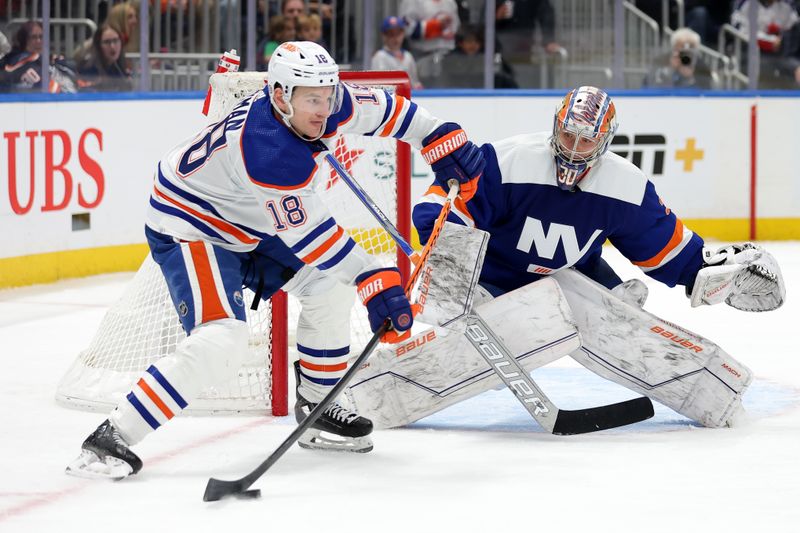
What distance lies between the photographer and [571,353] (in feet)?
11.8

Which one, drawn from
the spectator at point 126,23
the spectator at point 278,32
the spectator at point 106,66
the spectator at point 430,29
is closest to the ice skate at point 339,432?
the spectator at point 106,66

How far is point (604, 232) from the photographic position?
11.8 ft

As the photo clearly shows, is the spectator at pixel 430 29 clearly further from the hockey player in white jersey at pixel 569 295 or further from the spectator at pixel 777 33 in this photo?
the hockey player in white jersey at pixel 569 295

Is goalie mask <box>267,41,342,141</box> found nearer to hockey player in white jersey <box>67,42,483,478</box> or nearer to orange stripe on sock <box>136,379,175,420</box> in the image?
hockey player in white jersey <box>67,42,483,478</box>

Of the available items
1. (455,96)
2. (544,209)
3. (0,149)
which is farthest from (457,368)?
(455,96)

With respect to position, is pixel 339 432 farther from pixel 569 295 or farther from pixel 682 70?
pixel 682 70

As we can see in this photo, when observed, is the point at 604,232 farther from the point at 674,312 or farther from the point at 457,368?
the point at 674,312

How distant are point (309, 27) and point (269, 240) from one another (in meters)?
4.01

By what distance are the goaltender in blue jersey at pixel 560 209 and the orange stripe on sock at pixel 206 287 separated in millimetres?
653

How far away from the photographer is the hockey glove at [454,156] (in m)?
3.31

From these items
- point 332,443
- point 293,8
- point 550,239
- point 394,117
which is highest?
point 293,8

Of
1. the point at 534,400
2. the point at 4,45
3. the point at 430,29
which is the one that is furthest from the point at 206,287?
the point at 430,29

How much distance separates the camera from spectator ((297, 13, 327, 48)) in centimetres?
708

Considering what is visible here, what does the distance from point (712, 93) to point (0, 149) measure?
3.97 metres
